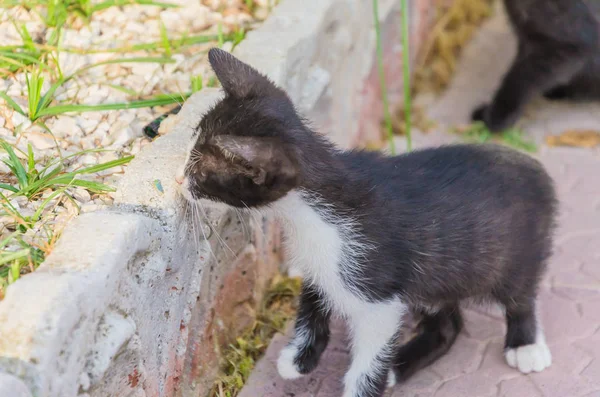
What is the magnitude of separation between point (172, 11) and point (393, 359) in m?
1.96

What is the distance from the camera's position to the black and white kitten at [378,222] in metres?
2.38

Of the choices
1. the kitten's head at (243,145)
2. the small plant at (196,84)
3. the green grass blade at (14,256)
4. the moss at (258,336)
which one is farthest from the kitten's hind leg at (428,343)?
the green grass blade at (14,256)

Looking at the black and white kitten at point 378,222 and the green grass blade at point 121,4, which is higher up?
the green grass blade at point 121,4

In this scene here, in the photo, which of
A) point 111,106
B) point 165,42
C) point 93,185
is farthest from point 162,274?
point 165,42

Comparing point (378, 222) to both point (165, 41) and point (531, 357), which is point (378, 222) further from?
point (165, 41)

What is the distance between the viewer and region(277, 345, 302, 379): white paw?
287 centimetres

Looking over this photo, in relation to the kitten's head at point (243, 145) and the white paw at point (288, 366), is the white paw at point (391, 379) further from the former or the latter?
the kitten's head at point (243, 145)

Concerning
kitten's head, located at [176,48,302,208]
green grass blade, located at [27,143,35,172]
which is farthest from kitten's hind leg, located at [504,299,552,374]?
green grass blade, located at [27,143,35,172]

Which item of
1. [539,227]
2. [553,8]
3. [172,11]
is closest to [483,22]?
[553,8]

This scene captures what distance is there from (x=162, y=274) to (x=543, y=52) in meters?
3.05

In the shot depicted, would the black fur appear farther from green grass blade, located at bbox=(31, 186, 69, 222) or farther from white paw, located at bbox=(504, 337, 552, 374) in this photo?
green grass blade, located at bbox=(31, 186, 69, 222)

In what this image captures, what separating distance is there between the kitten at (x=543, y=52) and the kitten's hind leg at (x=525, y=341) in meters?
1.83

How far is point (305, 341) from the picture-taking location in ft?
9.46

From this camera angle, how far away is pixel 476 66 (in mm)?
5367
